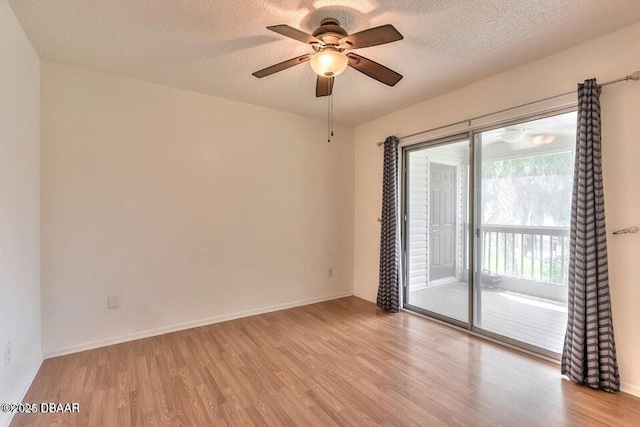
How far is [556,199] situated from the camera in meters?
2.60

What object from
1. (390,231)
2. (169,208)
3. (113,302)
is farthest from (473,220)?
(113,302)

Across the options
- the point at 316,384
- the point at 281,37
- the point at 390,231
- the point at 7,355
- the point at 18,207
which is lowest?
the point at 316,384

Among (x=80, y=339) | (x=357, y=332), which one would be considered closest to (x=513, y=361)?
(x=357, y=332)

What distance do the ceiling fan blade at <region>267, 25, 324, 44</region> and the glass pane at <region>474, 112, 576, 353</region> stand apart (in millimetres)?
2005

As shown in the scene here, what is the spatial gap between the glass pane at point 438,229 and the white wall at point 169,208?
110cm

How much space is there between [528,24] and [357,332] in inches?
114

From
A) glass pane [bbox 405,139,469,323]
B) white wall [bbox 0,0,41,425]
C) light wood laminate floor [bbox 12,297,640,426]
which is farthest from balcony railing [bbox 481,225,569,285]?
white wall [bbox 0,0,41,425]

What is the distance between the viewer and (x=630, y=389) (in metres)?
2.04

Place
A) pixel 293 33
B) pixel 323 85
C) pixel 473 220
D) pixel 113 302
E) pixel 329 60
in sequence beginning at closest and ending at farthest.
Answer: pixel 293 33 → pixel 329 60 → pixel 323 85 → pixel 113 302 → pixel 473 220

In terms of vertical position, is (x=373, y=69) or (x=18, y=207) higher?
(x=373, y=69)

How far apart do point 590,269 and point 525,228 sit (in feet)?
2.54

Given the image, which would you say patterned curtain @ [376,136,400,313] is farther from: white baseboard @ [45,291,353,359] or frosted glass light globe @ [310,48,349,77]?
frosted glass light globe @ [310,48,349,77]

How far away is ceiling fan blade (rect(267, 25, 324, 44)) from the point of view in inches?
65.9

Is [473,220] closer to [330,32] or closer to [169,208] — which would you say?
[330,32]
